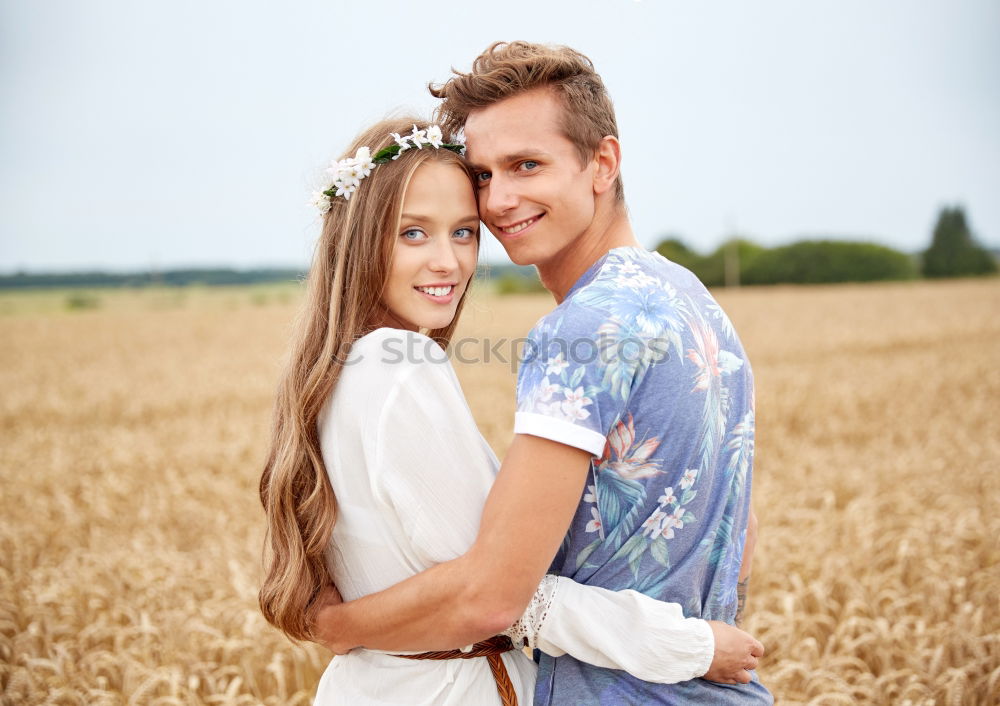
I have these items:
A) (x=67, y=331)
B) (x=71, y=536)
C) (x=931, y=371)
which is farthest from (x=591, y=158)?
(x=67, y=331)

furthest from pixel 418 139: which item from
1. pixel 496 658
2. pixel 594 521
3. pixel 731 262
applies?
pixel 731 262

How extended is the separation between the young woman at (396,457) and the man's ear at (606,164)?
1.14ft

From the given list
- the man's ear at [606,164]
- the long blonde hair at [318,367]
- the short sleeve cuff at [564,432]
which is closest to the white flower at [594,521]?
the short sleeve cuff at [564,432]

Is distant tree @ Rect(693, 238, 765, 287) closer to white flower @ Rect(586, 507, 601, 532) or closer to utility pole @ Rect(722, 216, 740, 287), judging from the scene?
utility pole @ Rect(722, 216, 740, 287)

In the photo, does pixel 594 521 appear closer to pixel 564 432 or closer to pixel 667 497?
Answer: pixel 667 497

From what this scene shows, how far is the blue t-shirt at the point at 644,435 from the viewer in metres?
1.59

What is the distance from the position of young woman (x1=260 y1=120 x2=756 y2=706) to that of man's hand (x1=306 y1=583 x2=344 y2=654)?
2 centimetres

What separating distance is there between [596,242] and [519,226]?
216 millimetres

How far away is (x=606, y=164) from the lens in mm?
2141

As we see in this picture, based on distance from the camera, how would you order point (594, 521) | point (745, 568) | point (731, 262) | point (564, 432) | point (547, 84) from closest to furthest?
point (564, 432)
point (594, 521)
point (547, 84)
point (745, 568)
point (731, 262)

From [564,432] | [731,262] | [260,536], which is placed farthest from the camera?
[731,262]

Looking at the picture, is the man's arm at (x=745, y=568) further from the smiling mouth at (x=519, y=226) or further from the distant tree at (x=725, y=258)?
the distant tree at (x=725, y=258)

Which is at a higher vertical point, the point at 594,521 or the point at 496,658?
the point at 594,521

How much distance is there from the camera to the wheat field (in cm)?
371
